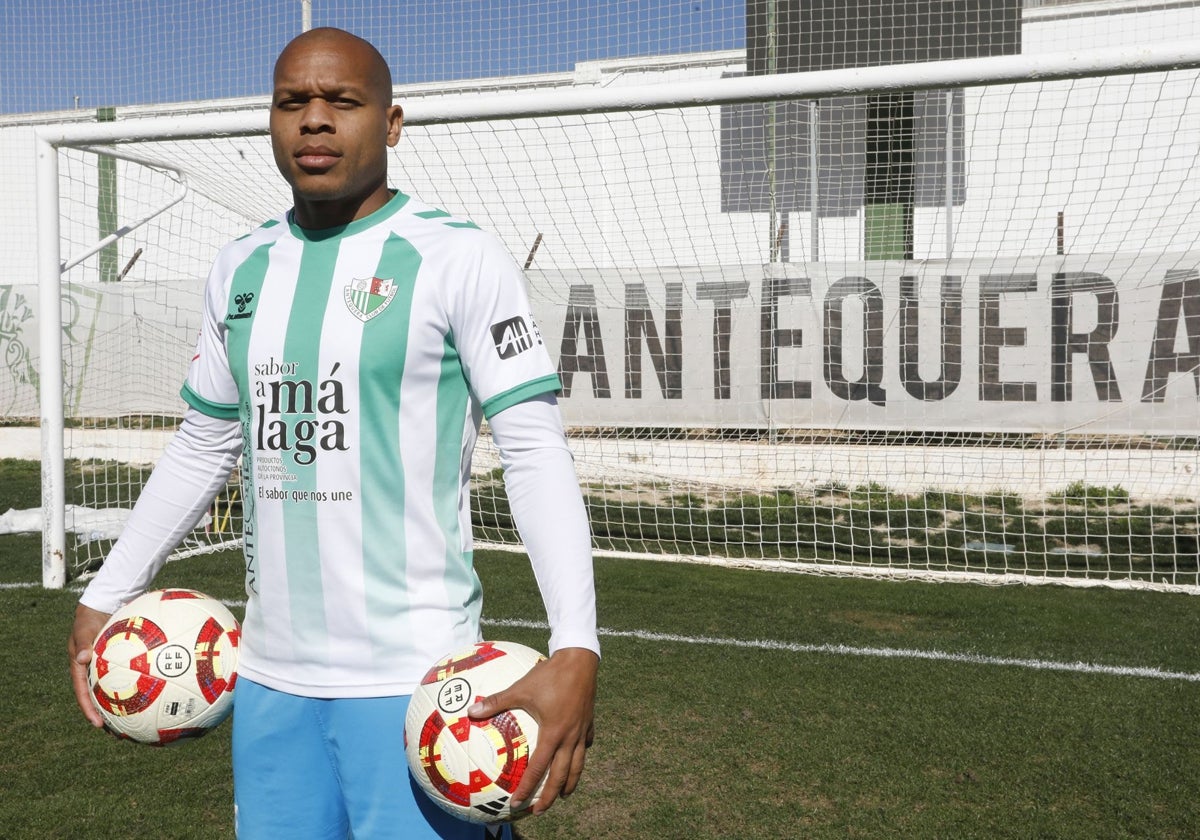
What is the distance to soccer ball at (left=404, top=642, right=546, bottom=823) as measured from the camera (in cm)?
152

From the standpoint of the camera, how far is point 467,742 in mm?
1535

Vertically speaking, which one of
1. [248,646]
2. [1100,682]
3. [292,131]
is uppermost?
[292,131]

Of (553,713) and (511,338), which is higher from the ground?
(511,338)

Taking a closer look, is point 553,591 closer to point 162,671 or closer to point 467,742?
point 467,742

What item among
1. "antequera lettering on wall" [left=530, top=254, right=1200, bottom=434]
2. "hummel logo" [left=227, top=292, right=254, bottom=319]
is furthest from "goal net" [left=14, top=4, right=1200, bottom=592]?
"hummel logo" [left=227, top=292, right=254, bottom=319]

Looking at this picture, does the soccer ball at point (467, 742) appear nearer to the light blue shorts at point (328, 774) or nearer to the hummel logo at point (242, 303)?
the light blue shorts at point (328, 774)

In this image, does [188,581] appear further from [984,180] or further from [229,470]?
[984,180]

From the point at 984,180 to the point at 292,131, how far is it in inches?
444

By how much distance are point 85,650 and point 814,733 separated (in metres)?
2.83

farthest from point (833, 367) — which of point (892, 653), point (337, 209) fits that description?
point (337, 209)

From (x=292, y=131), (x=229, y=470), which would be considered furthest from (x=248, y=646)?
(x=292, y=131)

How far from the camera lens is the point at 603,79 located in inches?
626

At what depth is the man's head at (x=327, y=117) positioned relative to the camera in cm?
167

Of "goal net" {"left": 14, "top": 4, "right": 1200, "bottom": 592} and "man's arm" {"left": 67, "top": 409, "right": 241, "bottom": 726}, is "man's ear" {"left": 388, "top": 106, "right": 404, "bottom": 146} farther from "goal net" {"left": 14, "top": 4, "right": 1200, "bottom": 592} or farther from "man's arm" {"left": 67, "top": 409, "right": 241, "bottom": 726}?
"goal net" {"left": 14, "top": 4, "right": 1200, "bottom": 592}
